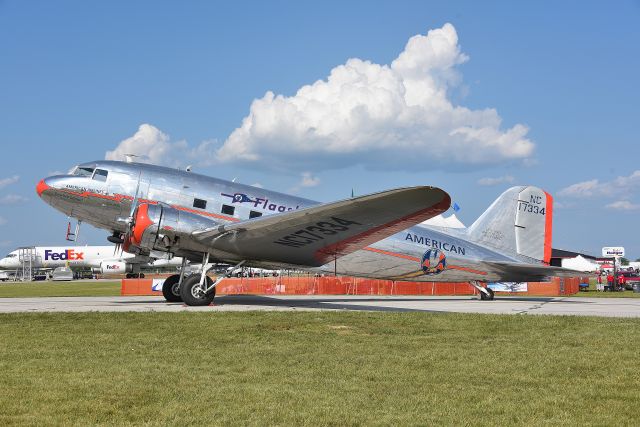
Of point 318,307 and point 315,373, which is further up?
point 318,307

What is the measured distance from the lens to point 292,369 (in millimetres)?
8250

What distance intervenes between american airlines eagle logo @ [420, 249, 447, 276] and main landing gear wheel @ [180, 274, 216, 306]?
8105 millimetres

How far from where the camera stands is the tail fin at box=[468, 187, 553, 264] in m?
24.1

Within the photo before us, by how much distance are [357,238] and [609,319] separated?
7.12 meters

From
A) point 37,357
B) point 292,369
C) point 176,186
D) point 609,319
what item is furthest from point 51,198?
point 609,319

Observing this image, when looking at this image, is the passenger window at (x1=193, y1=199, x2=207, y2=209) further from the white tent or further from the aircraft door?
the white tent

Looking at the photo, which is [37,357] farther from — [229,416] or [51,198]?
[51,198]

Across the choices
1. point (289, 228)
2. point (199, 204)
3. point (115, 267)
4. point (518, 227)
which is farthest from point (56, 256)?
point (289, 228)

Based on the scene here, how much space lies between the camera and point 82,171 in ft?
63.8

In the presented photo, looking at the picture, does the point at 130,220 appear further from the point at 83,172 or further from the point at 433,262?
the point at 433,262

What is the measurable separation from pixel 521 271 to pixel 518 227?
193 cm

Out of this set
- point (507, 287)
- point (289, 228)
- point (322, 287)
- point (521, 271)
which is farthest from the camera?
point (322, 287)

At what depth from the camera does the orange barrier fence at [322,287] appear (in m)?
35.6

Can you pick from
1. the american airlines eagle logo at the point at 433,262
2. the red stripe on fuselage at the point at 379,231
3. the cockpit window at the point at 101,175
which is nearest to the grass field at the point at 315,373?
the red stripe on fuselage at the point at 379,231
